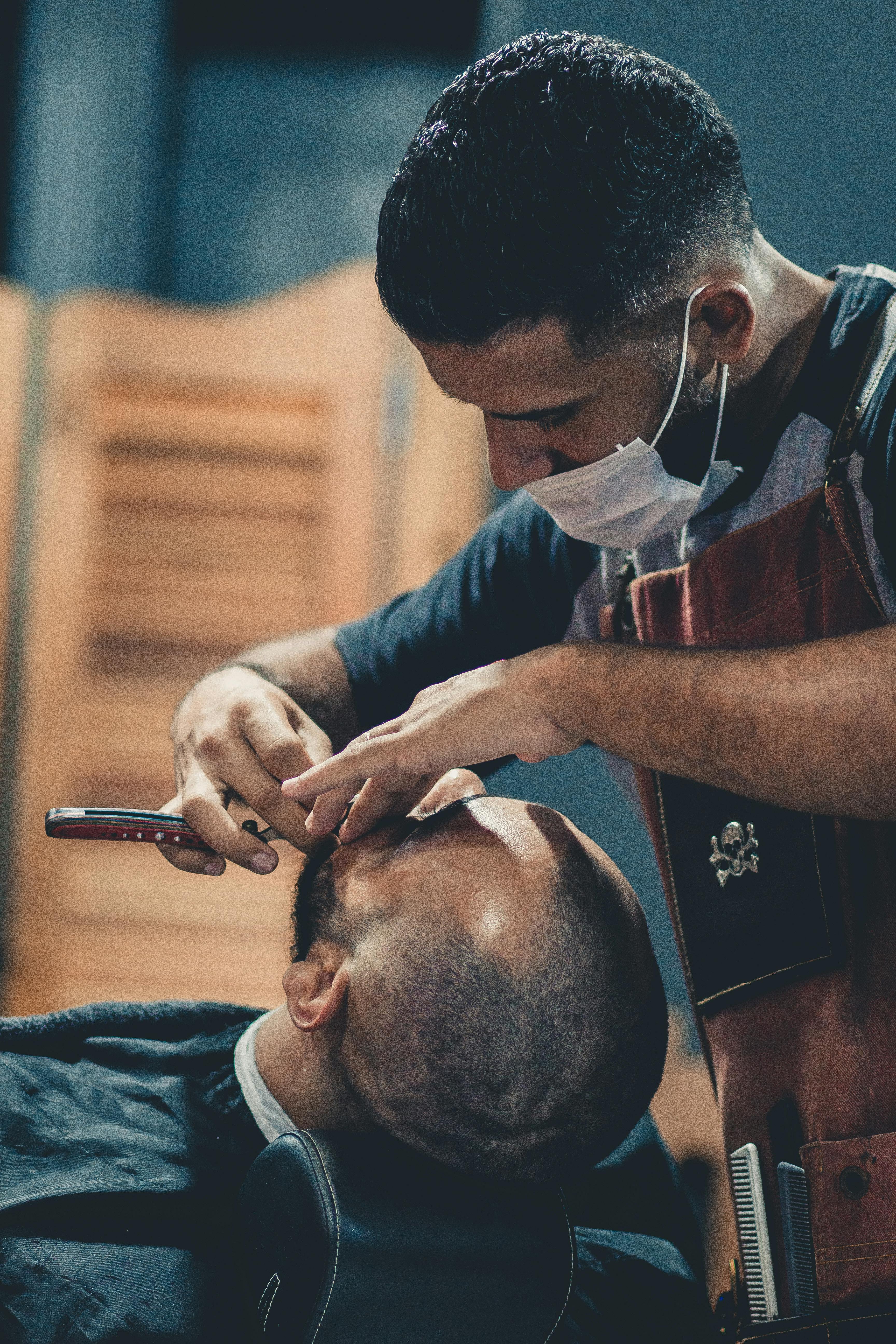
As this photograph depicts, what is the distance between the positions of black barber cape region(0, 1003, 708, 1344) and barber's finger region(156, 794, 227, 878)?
33 cm

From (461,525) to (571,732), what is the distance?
8.36ft

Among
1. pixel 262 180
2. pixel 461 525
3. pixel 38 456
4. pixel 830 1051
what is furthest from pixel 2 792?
pixel 830 1051

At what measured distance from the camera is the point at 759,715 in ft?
3.74

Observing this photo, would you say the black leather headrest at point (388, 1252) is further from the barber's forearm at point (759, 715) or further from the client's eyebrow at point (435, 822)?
the barber's forearm at point (759, 715)

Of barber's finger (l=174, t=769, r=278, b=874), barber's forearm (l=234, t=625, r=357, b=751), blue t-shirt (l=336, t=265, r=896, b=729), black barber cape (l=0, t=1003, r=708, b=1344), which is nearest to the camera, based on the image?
black barber cape (l=0, t=1003, r=708, b=1344)

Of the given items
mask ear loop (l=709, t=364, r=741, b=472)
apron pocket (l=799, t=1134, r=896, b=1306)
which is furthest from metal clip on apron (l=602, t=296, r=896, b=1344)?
mask ear loop (l=709, t=364, r=741, b=472)

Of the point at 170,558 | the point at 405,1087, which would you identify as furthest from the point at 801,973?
the point at 170,558

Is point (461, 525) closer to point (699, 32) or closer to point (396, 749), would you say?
point (699, 32)

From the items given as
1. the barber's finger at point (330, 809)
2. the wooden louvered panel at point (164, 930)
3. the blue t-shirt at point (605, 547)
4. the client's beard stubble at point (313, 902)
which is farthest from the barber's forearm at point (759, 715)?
the wooden louvered panel at point (164, 930)

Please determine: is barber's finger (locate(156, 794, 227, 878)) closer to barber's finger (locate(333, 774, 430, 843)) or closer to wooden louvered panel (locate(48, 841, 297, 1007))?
barber's finger (locate(333, 774, 430, 843))

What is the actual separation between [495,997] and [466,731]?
0.30m

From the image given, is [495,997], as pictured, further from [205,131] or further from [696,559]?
[205,131]

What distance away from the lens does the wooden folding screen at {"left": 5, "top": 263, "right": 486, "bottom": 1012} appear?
383 centimetres

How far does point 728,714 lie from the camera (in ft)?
3.81
